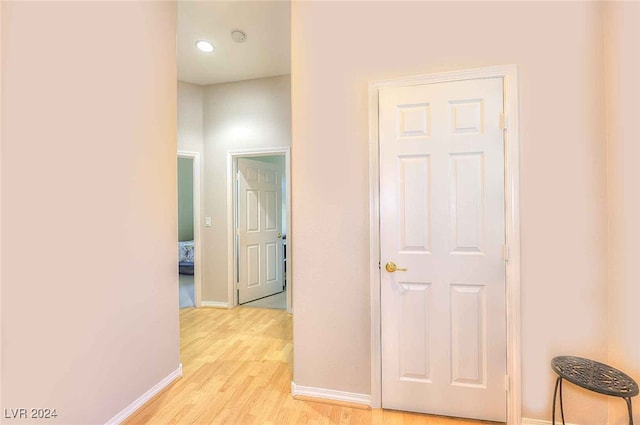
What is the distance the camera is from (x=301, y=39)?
2010 mm

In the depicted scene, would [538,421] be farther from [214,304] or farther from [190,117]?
[190,117]

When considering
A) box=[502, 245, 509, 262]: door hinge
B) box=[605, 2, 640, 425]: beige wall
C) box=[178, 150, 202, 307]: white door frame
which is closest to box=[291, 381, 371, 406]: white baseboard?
box=[502, 245, 509, 262]: door hinge

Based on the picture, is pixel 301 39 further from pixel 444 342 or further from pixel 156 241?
pixel 444 342

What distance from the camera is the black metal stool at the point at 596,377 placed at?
1.26 metres

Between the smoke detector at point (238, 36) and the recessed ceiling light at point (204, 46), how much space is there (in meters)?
0.29

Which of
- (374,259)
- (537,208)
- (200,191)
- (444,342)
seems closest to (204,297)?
(200,191)

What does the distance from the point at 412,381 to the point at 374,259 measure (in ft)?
2.56

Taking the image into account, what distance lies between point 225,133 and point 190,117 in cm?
47

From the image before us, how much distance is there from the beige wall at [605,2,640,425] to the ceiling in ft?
7.29

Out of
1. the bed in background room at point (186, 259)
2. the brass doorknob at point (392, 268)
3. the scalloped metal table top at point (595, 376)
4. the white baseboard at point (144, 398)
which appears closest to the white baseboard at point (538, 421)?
the scalloped metal table top at point (595, 376)

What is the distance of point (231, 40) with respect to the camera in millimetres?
2973

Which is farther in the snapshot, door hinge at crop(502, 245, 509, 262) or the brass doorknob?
the brass doorknob

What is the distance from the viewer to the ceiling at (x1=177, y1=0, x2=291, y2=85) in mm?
2535

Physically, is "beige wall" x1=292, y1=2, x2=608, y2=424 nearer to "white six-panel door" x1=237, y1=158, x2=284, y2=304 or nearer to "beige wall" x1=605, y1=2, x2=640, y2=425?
"beige wall" x1=605, y1=2, x2=640, y2=425
